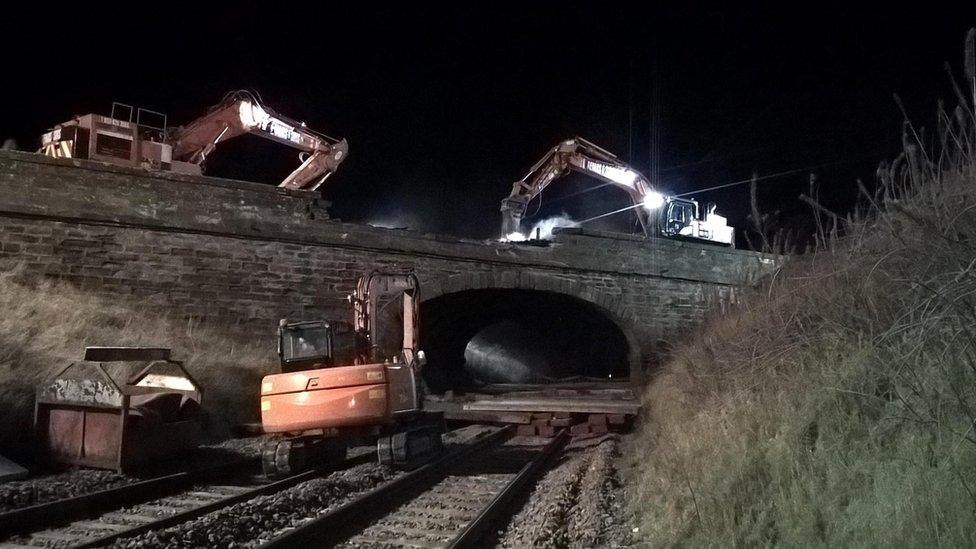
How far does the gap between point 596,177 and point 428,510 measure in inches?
813

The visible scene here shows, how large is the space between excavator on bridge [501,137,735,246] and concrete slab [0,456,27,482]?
1974cm

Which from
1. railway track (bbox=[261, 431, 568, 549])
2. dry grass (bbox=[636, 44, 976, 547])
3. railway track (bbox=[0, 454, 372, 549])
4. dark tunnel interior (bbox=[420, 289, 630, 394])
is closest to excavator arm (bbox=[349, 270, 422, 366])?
railway track (bbox=[261, 431, 568, 549])

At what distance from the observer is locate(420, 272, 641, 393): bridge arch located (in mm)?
19234

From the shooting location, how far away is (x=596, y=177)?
26328 mm

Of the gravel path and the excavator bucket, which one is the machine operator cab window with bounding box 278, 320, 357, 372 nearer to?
the excavator bucket

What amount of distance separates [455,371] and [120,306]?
50.5 ft

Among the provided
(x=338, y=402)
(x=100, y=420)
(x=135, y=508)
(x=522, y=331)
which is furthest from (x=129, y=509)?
(x=522, y=331)

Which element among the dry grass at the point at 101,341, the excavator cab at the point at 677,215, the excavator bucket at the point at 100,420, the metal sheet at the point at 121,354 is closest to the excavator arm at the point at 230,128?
the dry grass at the point at 101,341

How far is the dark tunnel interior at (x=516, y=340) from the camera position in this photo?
2205 cm

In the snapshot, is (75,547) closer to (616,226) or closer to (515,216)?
(515,216)

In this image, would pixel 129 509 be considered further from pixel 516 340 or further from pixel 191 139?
pixel 516 340

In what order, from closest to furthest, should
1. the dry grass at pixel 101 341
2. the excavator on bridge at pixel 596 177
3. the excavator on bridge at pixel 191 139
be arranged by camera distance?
the dry grass at pixel 101 341 < the excavator on bridge at pixel 191 139 < the excavator on bridge at pixel 596 177

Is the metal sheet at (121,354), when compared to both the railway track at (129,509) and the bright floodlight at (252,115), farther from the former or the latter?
the bright floodlight at (252,115)

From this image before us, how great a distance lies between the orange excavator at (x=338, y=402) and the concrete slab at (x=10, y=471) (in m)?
2.77
